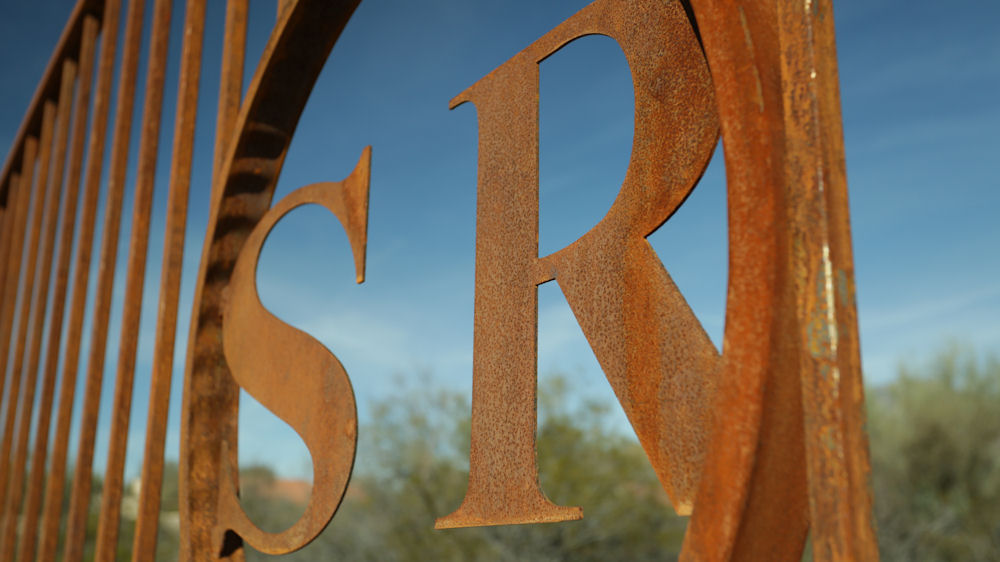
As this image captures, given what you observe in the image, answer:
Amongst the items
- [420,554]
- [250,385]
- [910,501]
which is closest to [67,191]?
[250,385]

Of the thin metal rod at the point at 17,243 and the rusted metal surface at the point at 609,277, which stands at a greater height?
the thin metal rod at the point at 17,243

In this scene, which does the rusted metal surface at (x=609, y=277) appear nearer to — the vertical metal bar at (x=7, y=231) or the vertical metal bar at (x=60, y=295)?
the vertical metal bar at (x=60, y=295)

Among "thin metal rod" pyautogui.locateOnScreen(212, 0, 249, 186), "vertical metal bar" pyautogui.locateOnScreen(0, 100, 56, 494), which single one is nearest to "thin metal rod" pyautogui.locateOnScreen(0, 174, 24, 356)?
"vertical metal bar" pyautogui.locateOnScreen(0, 100, 56, 494)

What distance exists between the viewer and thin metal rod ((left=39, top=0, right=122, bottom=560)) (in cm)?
142

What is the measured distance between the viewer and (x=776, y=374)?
325mm

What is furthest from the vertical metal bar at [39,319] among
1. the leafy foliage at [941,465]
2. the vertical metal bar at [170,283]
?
the leafy foliage at [941,465]

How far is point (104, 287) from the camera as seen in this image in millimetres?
1325

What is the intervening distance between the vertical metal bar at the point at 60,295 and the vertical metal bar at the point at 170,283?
69cm

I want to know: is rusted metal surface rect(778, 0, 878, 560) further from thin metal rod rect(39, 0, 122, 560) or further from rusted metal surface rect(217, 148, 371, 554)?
thin metal rod rect(39, 0, 122, 560)

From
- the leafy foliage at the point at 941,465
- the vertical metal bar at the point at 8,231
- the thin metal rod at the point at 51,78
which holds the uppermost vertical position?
the thin metal rod at the point at 51,78

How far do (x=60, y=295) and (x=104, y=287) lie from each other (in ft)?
1.49

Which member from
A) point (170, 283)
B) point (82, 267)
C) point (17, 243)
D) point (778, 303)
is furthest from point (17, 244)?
point (778, 303)

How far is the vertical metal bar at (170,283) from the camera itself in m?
1.00

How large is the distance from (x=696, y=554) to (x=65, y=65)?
2014mm
